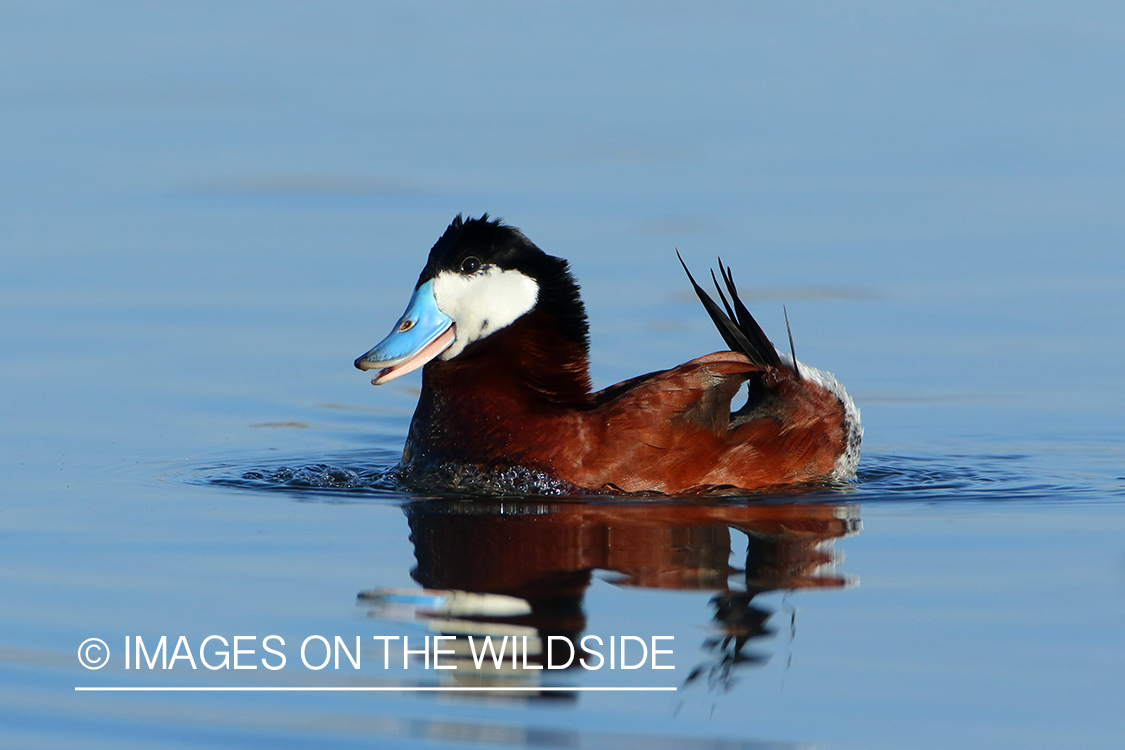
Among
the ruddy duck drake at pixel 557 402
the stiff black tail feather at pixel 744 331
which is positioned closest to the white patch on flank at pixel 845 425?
the ruddy duck drake at pixel 557 402

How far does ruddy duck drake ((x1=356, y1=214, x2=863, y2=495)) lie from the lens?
6406 mm

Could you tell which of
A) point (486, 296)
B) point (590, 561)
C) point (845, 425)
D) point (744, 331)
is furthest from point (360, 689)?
Answer: point (845, 425)

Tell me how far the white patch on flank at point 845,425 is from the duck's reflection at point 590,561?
54 centimetres

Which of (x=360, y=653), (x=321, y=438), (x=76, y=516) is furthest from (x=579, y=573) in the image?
(x=321, y=438)

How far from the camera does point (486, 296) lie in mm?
6719

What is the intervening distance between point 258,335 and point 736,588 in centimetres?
480

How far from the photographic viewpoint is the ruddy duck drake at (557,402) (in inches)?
252

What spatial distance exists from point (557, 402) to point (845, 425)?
1.22 meters

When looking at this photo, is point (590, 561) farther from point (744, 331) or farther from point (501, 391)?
point (744, 331)

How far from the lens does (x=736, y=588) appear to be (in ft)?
16.6

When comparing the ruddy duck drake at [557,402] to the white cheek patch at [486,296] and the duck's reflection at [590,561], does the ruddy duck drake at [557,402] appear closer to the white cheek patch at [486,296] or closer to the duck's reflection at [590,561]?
the white cheek patch at [486,296]

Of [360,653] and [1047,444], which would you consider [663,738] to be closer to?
[360,653]

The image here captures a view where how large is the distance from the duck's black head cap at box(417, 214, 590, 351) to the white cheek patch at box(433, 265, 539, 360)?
28mm

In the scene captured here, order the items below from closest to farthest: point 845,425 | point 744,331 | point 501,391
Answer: point 501,391 < point 744,331 < point 845,425
